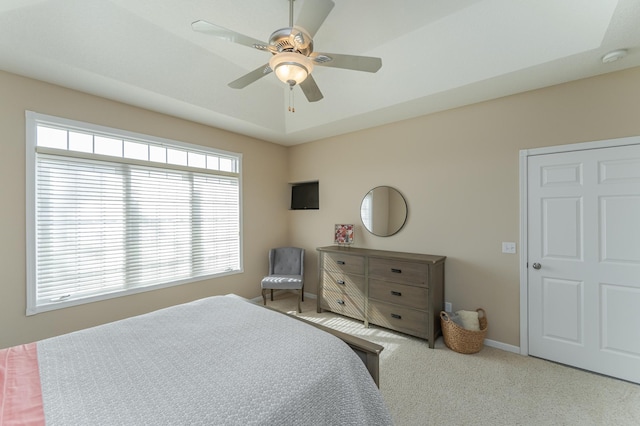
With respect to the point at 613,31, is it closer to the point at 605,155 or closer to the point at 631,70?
the point at 631,70

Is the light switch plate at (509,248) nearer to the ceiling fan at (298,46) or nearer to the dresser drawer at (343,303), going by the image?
the dresser drawer at (343,303)

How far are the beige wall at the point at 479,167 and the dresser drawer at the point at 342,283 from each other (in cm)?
57

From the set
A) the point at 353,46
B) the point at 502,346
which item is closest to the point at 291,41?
the point at 353,46

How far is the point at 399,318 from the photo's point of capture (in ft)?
9.64

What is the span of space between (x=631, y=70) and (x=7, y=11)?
190 inches

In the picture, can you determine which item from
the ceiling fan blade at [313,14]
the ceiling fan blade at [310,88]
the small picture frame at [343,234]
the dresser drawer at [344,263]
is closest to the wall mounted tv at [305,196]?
the small picture frame at [343,234]

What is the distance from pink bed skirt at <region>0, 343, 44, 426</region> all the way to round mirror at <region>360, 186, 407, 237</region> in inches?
125

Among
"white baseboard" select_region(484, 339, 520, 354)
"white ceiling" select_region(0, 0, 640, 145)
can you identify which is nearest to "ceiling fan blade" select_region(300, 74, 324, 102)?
"white ceiling" select_region(0, 0, 640, 145)

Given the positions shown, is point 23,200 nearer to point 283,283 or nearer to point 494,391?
point 283,283

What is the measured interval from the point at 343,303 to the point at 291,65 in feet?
9.20

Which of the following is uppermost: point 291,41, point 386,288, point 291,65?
Answer: point 291,41

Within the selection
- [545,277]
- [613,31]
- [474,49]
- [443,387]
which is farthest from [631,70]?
[443,387]

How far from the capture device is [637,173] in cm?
212

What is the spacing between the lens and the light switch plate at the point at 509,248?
262 cm
